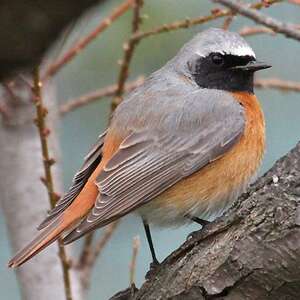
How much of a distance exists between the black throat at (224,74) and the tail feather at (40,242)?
150cm

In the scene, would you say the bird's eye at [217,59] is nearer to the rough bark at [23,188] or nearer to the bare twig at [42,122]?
the rough bark at [23,188]

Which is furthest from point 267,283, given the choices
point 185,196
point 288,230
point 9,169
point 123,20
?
point 123,20

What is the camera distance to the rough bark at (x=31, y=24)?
0.70 meters

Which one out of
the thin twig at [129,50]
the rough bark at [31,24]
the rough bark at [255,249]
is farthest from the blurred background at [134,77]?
the rough bark at [31,24]

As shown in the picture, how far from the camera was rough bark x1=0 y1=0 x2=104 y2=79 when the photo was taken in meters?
Result: 0.70

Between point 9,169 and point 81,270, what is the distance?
702mm

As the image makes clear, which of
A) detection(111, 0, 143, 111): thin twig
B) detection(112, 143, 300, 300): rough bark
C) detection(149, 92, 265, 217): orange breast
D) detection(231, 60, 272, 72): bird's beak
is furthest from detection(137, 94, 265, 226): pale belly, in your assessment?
detection(112, 143, 300, 300): rough bark

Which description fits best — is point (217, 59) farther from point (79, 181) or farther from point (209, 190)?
point (79, 181)

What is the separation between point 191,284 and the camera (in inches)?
93.7

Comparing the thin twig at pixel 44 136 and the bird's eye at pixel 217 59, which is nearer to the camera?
the thin twig at pixel 44 136

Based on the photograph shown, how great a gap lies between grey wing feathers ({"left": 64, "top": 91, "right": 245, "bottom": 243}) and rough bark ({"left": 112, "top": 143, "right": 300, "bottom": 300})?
3.26ft

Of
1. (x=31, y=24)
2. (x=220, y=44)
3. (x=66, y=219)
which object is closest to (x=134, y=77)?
(x=220, y=44)

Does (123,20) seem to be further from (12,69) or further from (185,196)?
(12,69)

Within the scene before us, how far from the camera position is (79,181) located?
12.4 feet
